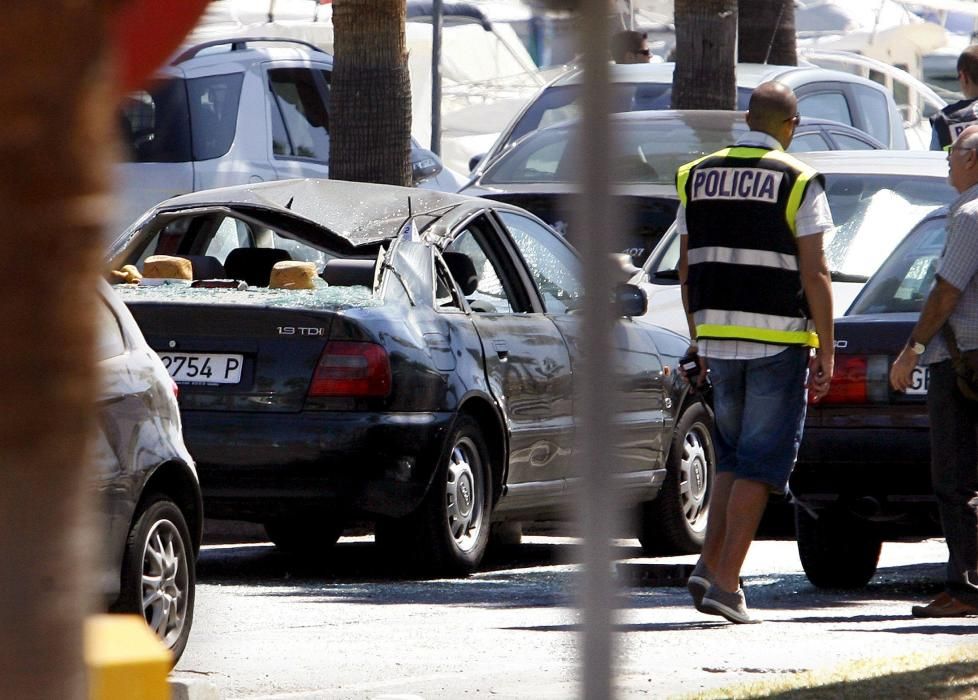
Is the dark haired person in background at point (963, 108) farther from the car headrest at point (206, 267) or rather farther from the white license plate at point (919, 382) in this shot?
the car headrest at point (206, 267)

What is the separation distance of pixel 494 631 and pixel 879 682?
1.94 metres

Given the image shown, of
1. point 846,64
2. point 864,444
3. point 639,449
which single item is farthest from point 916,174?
point 846,64

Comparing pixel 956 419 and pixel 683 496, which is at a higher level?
pixel 956 419

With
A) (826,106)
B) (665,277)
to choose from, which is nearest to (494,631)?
(665,277)

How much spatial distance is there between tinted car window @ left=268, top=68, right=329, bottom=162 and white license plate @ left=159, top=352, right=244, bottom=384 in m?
7.18

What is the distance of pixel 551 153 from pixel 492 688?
7.79 meters

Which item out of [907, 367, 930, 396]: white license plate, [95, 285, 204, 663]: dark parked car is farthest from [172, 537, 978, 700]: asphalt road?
[907, 367, 930, 396]: white license plate

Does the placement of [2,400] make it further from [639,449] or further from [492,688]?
[639,449]

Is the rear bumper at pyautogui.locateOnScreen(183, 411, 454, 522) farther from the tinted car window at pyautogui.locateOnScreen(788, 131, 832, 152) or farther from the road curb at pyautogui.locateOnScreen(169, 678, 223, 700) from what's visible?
the tinted car window at pyautogui.locateOnScreen(788, 131, 832, 152)

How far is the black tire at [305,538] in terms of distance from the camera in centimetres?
1025

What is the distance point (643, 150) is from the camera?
13.4 meters

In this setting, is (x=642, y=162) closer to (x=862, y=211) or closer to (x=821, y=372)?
(x=862, y=211)

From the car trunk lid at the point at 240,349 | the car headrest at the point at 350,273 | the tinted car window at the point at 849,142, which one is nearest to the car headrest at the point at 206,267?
the car headrest at the point at 350,273

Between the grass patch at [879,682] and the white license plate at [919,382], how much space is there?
216 centimetres
